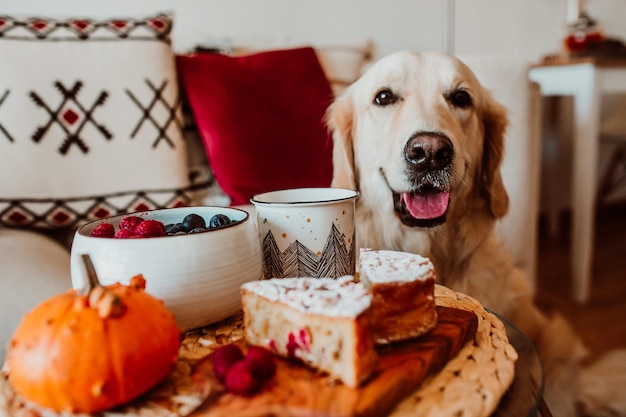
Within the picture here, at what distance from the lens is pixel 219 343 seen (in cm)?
62

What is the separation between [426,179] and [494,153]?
359mm

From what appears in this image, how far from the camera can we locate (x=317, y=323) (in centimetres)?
49

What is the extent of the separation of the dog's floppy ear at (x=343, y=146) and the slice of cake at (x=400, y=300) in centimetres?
77

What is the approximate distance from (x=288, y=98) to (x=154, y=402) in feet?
4.00

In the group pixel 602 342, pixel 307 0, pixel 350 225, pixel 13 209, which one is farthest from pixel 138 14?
pixel 602 342

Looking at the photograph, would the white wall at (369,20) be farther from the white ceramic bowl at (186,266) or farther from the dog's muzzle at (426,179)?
the white ceramic bowl at (186,266)

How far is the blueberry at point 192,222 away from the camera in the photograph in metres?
0.66

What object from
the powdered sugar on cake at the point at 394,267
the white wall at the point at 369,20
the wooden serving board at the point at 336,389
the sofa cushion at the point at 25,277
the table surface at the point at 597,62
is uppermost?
the white wall at the point at 369,20

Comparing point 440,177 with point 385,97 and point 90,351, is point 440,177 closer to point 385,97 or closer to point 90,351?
point 385,97

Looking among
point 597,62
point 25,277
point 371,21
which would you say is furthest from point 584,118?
point 25,277

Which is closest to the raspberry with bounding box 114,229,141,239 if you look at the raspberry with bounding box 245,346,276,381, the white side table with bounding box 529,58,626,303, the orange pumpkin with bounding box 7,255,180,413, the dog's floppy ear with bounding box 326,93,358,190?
the orange pumpkin with bounding box 7,255,180,413

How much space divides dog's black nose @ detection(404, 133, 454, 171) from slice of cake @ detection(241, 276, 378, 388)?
0.56 m

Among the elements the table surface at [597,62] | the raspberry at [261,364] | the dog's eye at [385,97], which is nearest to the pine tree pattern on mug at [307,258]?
the raspberry at [261,364]

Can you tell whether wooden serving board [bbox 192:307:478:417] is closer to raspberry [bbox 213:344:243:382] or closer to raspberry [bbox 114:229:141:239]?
raspberry [bbox 213:344:243:382]
